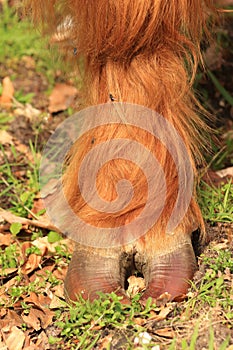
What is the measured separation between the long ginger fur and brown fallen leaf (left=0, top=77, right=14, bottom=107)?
3.66ft

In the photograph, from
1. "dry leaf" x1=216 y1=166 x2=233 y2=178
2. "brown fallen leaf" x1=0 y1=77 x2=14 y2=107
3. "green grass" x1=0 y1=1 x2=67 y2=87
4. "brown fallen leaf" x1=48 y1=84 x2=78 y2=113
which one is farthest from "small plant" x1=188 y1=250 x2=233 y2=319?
"green grass" x1=0 y1=1 x2=67 y2=87

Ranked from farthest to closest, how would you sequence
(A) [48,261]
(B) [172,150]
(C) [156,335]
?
(A) [48,261]
(B) [172,150]
(C) [156,335]

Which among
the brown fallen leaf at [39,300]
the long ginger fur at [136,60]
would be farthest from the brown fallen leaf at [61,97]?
the brown fallen leaf at [39,300]

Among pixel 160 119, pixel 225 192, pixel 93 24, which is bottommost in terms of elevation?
pixel 225 192

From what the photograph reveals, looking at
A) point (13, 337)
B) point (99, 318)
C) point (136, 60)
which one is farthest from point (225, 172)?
point (13, 337)

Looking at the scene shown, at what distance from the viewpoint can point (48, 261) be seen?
96.0 inches

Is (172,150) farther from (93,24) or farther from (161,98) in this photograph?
(93,24)

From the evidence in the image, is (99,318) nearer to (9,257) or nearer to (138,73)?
(9,257)

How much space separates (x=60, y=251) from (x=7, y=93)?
111 cm

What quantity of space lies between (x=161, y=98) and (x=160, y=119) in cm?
6

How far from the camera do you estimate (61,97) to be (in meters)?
3.27

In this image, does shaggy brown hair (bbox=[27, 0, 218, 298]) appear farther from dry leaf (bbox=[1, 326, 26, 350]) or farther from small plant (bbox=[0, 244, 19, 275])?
small plant (bbox=[0, 244, 19, 275])

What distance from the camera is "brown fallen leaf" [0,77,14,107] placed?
3.21m

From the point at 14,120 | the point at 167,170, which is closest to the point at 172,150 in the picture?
the point at 167,170
